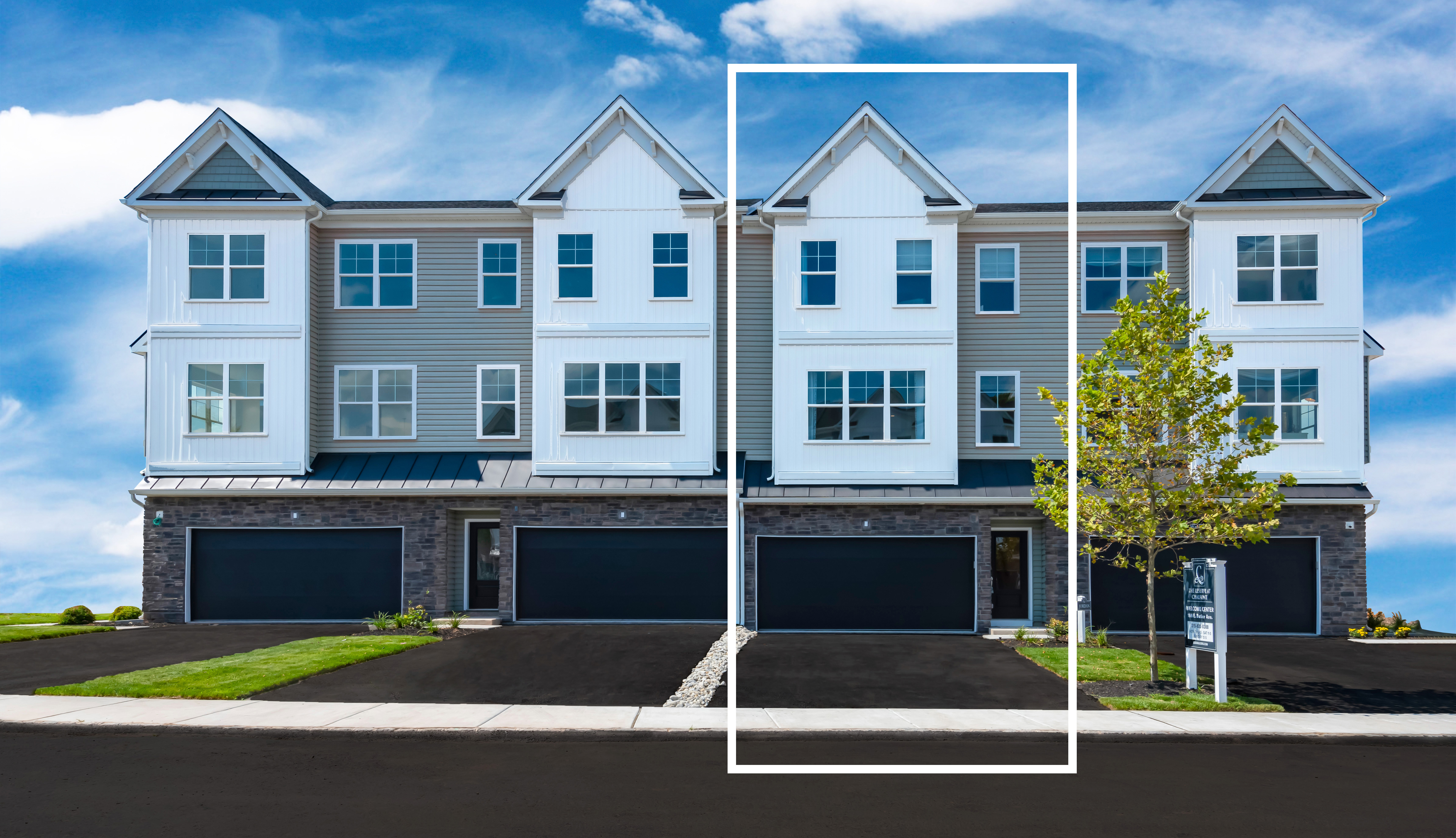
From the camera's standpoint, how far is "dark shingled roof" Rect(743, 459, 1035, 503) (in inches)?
857

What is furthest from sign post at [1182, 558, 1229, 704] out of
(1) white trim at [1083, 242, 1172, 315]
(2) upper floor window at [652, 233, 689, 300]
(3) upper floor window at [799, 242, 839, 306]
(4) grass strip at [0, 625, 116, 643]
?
(4) grass strip at [0, 625, 116, 643]

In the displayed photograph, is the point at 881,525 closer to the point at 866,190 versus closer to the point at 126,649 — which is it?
the point at 866,190

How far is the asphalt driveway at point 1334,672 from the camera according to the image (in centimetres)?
1448

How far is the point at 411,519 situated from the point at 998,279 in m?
15.2

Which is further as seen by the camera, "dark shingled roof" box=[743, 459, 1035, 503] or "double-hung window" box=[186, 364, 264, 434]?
"double-hung window" box=[186, 364, 264, 434]

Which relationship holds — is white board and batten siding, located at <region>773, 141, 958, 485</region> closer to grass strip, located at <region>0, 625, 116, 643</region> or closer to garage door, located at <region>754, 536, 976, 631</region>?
garage door, located at <region>754, 536, 976, 631</region>

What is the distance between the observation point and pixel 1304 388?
22.2 metres

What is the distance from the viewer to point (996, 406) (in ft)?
76.4

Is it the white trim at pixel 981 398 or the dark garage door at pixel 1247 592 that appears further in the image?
the white trim at pixel 981 398

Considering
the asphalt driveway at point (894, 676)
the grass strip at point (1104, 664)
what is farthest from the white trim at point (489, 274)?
the grass strip at point (1104, 664)

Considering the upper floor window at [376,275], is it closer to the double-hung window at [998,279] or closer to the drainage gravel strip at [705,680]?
the drainage gravel strip at [705,680]

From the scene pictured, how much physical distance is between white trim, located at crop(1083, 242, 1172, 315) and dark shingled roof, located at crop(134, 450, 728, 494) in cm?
920

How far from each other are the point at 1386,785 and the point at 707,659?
34.0 feet

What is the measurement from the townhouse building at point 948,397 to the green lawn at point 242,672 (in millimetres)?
8386
